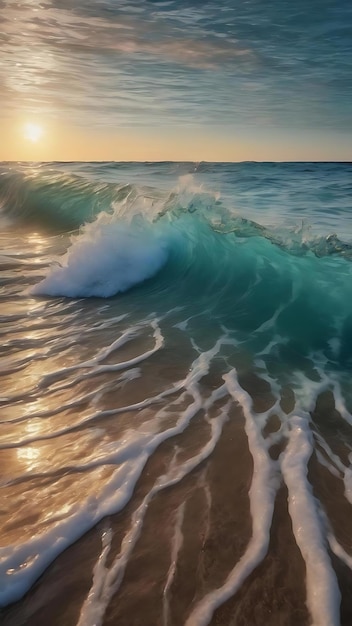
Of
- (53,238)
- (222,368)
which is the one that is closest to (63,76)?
(53,238)

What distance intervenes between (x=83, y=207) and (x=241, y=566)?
1760 cm

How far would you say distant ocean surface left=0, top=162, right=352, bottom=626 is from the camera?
229cm

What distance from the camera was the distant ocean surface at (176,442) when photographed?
90.2 inches

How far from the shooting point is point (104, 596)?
88.4 inches

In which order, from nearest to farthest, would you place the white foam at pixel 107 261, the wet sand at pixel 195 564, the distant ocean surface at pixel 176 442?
the wet sand at pixel 195 564 → the distant ocean surface at pixel 176 442 → the white foam at pixel 107 261

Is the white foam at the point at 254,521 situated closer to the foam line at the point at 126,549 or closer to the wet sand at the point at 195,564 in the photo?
the wet sand at the point at 195,564

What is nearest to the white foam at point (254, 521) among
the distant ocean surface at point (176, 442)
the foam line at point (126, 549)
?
the distant ocean surface at point (176, 442)

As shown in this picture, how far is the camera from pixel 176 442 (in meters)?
3.58

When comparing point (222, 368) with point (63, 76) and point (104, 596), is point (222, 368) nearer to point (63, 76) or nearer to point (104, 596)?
point (104, 596)

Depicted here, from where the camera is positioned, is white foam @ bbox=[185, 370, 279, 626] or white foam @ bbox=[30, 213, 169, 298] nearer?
white foam @ bbox=[185, 370, 279, 626]

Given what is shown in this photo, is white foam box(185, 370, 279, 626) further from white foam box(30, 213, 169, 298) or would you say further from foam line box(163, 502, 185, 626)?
white foam box(30, 213, 169, 298)

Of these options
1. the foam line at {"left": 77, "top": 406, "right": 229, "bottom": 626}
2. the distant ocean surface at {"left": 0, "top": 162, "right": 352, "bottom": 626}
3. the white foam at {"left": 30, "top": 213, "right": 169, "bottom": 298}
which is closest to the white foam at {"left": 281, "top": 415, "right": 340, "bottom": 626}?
the distant ocean surface at {"left": 0, "top": 162, "right": 352, "bottom": 626}

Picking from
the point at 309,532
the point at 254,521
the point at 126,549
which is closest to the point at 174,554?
the point at 126,549

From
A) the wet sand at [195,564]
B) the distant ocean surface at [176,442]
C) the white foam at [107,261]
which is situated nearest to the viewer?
the wet sand at [195,564]
